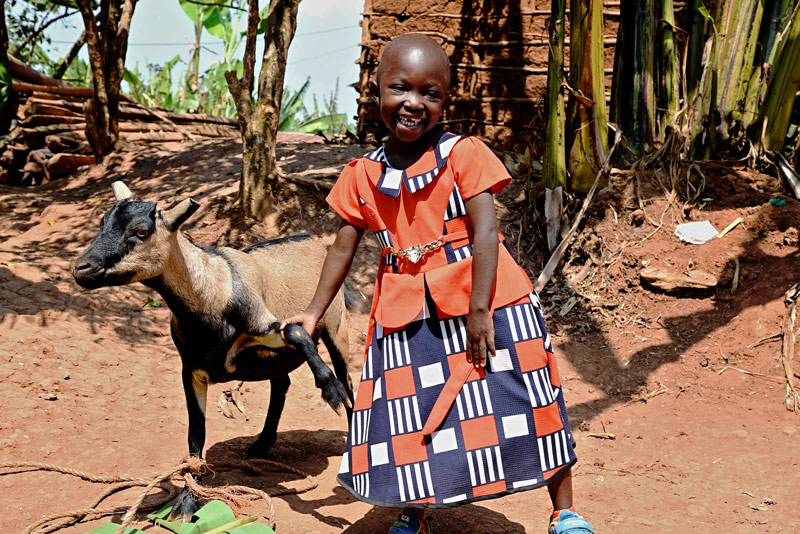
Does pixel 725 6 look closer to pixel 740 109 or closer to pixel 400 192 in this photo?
pixel 740 109

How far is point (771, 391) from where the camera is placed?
16.5ft

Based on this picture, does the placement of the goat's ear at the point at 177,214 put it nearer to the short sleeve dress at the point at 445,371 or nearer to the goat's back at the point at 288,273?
the goat's back at the point at 288,273

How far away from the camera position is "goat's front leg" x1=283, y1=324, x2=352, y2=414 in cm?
339

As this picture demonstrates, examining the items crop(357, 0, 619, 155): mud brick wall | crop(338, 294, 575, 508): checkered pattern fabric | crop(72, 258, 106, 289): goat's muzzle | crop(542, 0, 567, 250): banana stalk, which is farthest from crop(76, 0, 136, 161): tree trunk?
crop(338, 294, 575, 508): checkered pattern fabric

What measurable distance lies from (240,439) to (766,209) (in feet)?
16.2

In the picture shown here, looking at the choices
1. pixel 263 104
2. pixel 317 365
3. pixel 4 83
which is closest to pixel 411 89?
pixel 317 365

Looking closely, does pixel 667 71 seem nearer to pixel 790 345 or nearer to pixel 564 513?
pixel 790 345

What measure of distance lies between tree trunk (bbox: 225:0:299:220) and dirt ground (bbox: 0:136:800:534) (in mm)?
311

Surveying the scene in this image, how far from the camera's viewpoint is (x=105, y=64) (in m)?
10.8

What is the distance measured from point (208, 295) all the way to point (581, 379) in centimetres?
345

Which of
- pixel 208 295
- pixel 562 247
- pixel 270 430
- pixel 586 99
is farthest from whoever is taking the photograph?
pixel 562 247

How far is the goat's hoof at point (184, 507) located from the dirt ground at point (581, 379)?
152 millimetres

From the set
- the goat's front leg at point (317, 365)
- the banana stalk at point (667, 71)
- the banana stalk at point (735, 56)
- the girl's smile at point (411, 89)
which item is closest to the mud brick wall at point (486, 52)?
the banana stalk at point (667, 71)

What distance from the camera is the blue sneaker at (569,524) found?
2.77 m
